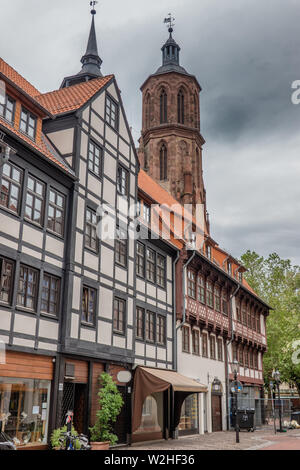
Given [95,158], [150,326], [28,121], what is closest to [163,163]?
[150,326]

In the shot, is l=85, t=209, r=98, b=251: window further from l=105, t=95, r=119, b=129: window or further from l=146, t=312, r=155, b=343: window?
l=146, t=312, r=155, b=343: window

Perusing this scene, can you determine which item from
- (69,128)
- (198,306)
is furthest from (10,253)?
(198,306)

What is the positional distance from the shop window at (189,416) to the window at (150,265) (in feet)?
24.0

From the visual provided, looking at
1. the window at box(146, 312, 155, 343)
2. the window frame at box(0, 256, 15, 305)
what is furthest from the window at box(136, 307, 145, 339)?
A: the window frame at box(0, 256, 15, 305)

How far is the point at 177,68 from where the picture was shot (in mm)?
58562

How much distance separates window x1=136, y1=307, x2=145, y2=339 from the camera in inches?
927

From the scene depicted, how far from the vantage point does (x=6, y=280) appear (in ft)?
50.9

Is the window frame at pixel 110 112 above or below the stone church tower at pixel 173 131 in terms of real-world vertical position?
below

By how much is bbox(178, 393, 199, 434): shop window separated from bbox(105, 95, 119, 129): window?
1472cm

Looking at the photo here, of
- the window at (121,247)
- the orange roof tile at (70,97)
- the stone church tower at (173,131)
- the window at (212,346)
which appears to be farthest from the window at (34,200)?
the stone church tower at (173,131)

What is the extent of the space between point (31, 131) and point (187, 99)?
4083 centimetres

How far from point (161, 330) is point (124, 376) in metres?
4.76

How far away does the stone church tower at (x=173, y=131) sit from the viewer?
52.8 meters

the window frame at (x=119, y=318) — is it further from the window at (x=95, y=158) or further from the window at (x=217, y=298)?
the window at (x=217, y=298)
